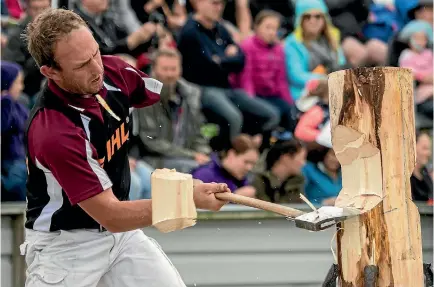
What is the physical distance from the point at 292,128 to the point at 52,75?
340 cm

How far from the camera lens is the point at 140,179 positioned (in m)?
6.58

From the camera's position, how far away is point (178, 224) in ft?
13.0

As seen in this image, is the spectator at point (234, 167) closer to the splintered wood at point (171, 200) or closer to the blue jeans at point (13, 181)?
the blue jeans at point (13, 181)

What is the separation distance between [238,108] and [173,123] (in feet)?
1.90

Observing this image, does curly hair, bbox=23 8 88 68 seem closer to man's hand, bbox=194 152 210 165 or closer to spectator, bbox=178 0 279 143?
man's hand, bbox=194 152 210 165

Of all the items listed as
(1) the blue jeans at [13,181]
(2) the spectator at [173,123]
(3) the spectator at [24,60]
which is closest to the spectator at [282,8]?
(2) the spectator at [173,123]

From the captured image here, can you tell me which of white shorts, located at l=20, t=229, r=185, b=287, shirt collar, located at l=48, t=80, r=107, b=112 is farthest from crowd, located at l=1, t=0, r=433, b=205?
shirt collar, located at l=48, t=80, r=107, b=112

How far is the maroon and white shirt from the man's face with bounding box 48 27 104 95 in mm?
56

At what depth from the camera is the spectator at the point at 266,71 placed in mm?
7449

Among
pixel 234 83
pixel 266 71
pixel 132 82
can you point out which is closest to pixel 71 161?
pixel 132 82

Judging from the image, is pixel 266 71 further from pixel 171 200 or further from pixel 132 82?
pixel 171 200

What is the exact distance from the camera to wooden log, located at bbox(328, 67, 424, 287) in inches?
163

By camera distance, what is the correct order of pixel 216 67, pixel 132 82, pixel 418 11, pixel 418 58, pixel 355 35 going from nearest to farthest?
pixel 132 82 < pixel 216 67 < pixel 418 58 < pixel 355 35 < pixel 418 11

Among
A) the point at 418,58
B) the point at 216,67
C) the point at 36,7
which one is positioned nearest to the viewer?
the point at 36,7
